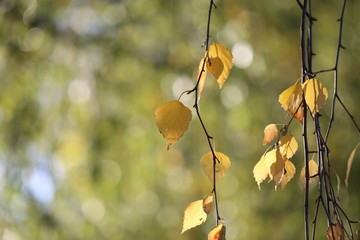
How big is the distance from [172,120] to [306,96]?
0.16 m

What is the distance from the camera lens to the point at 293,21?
2881mm

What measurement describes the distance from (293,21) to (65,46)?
35.7 inches

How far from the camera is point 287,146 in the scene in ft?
3.07

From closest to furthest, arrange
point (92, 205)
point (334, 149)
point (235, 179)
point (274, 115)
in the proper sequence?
point (334, 149), point (274, 115), point (235, 179), point (92, 205)

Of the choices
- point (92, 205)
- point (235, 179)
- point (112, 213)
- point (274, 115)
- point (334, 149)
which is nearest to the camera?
point (334, 149)

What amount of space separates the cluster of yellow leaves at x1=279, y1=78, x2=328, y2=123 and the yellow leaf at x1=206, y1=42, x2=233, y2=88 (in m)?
0.08

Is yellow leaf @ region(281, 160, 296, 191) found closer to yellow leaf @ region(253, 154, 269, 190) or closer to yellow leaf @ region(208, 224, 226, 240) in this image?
yellow leaf @ region(253, 154, 269, 190)

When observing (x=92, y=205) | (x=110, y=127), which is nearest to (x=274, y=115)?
(x=110, y=127)

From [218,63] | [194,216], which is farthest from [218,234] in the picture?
[218,63]

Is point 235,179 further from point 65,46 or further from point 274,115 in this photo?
point 65,46

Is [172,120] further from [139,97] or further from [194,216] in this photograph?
[139,97]

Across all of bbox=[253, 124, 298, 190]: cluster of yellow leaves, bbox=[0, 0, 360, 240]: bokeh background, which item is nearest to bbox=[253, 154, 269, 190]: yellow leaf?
bbox=[253, 124, 298, 190]: cluster of yellow leaves

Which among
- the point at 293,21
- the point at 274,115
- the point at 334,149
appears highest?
the point at 293,21

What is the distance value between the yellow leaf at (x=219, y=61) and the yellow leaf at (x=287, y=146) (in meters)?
0.11
